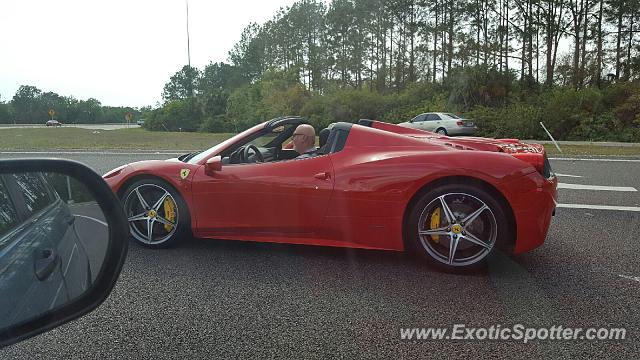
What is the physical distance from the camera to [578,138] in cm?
2195

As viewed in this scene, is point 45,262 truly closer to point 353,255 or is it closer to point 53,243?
point 53,243

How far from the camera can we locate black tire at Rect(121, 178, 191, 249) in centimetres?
384

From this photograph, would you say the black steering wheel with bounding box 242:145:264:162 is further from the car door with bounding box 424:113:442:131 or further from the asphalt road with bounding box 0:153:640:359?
the car door with bounding box 424:113:442:131

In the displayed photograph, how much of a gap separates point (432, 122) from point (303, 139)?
2023 cm

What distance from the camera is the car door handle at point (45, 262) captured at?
1348mm

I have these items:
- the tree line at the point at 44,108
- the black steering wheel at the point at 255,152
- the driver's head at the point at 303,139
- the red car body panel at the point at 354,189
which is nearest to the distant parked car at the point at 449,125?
the driver's head at the point at 303,139

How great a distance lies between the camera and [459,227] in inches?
→ 127

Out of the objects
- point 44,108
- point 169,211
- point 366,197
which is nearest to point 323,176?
point 366,197

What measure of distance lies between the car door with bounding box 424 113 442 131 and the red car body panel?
19884mm

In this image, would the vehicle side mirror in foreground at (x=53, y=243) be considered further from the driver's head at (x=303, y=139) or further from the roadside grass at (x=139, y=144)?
the roadside grass at (x=139, y=144)

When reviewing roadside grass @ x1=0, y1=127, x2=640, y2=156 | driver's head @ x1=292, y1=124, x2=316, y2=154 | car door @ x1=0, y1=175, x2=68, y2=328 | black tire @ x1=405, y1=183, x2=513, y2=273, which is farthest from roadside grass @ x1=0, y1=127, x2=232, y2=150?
car door @ x1=0, y1=175, x2=68, y2=328

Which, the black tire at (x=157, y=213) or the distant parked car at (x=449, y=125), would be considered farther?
the distant parked car at (x=449, y=125)

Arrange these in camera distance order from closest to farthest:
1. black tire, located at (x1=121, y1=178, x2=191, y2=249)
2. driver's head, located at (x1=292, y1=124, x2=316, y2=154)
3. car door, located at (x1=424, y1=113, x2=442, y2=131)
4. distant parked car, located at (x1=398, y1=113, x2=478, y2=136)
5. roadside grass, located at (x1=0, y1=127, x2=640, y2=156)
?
1. black tire, located at (x1=121, y1=178, x2=191, y2=249)
2. driver's head, located at (x1=292, y1=124, x2=316, y2=154)
3. roadside grass, located at (x1=0, y1=127, x2=640, y2=156)
4. distant parked car, located at (x1=398, y1=113, x2=478, y2=136)
5. car door, located at (x1=424, y1=113, x2=442, y2=131)

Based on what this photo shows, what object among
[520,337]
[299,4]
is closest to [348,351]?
[520,337]
